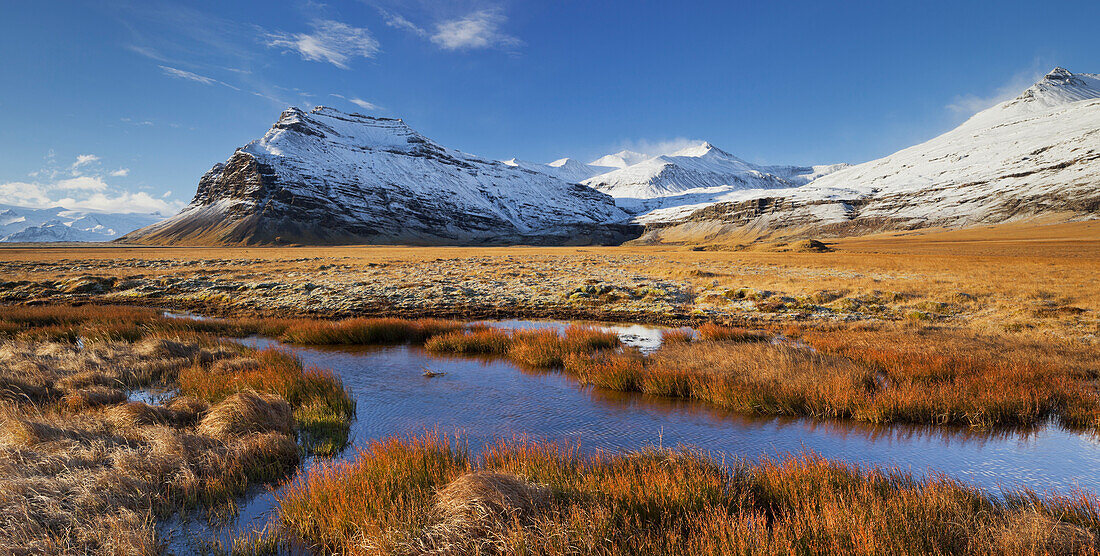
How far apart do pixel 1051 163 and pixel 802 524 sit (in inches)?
10922

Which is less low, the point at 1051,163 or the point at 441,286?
the point at 1051,163

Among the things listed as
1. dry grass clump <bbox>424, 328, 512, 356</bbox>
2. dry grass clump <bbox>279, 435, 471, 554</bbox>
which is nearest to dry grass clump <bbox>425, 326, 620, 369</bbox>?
dry grass clump <bbox>424, 328, 512, 356</bbox>

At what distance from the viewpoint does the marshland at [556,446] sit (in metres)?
4.37

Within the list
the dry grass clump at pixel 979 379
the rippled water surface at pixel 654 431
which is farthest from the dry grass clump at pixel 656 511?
the dry grass clump at pixel 979 379

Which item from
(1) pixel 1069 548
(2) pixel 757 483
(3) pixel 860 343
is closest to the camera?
(1) pixel 1069 548

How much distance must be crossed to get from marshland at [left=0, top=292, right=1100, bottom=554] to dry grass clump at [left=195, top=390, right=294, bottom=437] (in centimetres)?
4

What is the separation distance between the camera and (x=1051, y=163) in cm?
18850

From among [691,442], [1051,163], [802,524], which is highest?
[1051,163]

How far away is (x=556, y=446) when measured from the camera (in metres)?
6.80

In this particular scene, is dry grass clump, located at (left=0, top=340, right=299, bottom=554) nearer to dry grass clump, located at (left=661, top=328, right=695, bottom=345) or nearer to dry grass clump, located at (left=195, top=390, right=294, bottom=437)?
dry grass clump, located at (left=195, top=390, right=294, bottom=437)

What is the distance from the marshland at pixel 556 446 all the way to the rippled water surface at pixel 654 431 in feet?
0.18

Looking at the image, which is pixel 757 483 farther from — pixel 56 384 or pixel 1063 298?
pixel 1063 298

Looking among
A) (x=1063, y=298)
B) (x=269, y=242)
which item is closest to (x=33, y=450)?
(x=1063, y=298)

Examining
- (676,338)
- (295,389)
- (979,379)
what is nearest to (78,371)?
(295,389)
